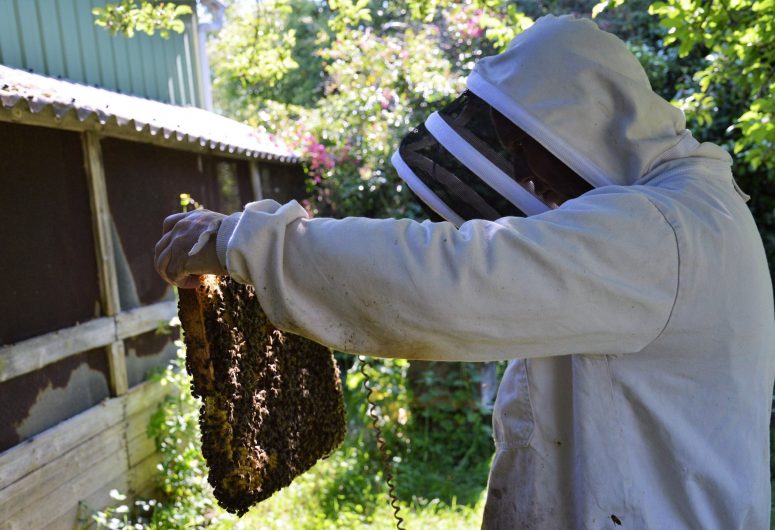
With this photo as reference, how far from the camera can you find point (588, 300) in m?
1.09

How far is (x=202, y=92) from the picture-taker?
23.6ft

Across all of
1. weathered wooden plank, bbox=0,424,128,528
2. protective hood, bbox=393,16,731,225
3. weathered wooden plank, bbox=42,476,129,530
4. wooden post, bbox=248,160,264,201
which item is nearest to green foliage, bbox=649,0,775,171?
protective hood, bbox=393,16,731,225

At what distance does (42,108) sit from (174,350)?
226cm

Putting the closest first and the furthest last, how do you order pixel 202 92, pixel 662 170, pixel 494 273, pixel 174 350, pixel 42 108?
1. pixel 494 273
2. pixel 662 170
3. pixel 42 108
4. pixel 174 350
5. pixel 202 92

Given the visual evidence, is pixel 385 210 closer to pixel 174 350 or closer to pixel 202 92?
pixel 202 92

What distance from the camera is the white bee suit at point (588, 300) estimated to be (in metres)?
1.07

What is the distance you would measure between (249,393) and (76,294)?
8.14ft

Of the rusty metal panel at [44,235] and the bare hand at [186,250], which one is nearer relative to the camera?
the bare hand at [186,250]

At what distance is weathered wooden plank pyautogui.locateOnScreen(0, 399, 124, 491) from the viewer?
3037 mm

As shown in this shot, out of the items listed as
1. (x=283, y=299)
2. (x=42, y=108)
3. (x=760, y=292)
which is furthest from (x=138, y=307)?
(x=760, y=292)

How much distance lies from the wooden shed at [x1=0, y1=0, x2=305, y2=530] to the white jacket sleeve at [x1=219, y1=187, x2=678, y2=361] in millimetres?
2155

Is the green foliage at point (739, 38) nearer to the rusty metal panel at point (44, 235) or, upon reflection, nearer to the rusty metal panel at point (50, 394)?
the rusty metal panel at point (44, 235)

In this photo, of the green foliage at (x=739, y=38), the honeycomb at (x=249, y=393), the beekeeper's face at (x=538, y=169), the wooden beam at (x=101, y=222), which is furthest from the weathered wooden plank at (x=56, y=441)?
the green foliage at (x=739, y=38)

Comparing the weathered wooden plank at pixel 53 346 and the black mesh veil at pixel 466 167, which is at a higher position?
the black mesh veil at pixel 466 167
